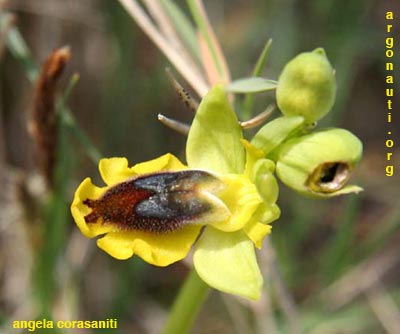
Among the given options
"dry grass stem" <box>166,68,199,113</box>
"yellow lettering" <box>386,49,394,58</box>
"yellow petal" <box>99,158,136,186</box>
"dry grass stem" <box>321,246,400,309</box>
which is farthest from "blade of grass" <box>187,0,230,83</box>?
"yellow lettering" <box>386,49,394,58</box>

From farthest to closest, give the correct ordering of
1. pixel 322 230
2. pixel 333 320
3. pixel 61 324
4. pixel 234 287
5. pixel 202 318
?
pixel 322 230
pixel 202 318
pixel 333 320
pixel 61 324
pixel 234 287

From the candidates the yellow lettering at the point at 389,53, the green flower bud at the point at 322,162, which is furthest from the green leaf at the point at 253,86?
the yellow lettering at the point at 389,53

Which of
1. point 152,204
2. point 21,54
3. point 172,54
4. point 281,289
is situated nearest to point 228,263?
point 152,204

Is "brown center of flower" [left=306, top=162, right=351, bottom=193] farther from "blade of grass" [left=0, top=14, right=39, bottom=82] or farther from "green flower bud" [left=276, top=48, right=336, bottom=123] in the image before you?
"blade of grass" [left=0, top=14, right=39, bottom=82]

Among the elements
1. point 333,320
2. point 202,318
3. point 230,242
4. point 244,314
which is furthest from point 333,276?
point 230,242

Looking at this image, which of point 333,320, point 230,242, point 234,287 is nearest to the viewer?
point 234,287

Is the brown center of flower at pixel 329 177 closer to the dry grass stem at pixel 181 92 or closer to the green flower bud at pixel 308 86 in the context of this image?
the green flower bud at pixel 308 86

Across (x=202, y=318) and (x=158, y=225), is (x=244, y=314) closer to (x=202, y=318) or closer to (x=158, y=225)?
(x=202, y=318)

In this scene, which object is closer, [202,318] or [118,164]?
[118,164]
